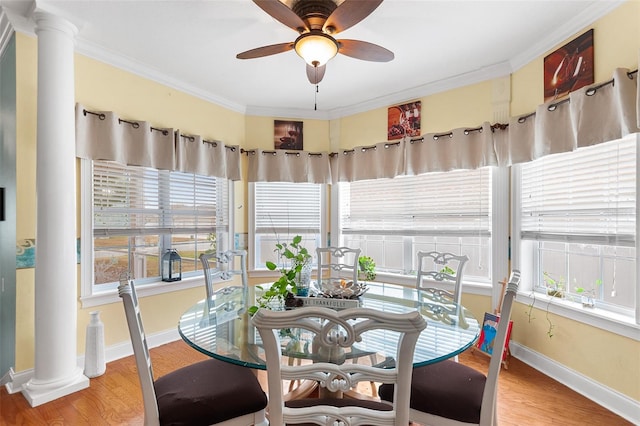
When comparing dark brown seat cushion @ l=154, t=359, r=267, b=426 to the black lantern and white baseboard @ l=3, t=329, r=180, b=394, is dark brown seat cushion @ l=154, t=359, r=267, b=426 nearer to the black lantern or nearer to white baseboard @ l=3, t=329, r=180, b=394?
white baseboard @ l=3, t=329, r=180, b=394

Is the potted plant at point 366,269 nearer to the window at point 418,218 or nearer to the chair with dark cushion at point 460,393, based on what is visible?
the window at point 418,218

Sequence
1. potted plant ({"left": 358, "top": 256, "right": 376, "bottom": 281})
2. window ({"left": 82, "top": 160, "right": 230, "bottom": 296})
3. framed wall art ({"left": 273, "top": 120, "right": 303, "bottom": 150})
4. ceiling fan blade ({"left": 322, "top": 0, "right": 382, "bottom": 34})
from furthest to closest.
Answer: framed wall art ({"left": 273, "top": 120, "right": 303, "bottom": 150}), potted plant ({"left": 358, "top": 256, "right": 376, "bottom": 281}), window ({"left": 82, "top": 160, "right": 230, "bottom": 296}), ceiling fan blade ({"left": 322, "top": 0, "right": 382, "bottom": 34})

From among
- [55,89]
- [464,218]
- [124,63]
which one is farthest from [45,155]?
[464,218]

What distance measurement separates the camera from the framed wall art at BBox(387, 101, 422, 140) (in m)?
3.55

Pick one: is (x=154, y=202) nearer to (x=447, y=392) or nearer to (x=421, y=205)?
(x=421, y=205)

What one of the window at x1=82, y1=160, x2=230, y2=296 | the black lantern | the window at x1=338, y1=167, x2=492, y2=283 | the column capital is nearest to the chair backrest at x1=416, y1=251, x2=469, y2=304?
the window at x1=338, y1=167, x2=492, y2=283

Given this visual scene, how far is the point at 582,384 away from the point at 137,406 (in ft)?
10.4

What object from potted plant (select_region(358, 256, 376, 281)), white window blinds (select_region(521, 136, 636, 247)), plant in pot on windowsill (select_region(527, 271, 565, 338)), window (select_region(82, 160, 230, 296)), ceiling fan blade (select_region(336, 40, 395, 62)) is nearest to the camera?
ceiling fan blade (select_region(336, 40, 395, 62))

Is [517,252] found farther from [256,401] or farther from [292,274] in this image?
[256,401]

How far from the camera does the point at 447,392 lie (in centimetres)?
143

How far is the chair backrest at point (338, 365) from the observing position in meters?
0.94

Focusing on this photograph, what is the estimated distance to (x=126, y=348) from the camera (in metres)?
2.89

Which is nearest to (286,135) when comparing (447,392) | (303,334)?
(303,334)

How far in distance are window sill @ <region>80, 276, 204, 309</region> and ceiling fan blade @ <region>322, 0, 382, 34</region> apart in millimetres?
2781
